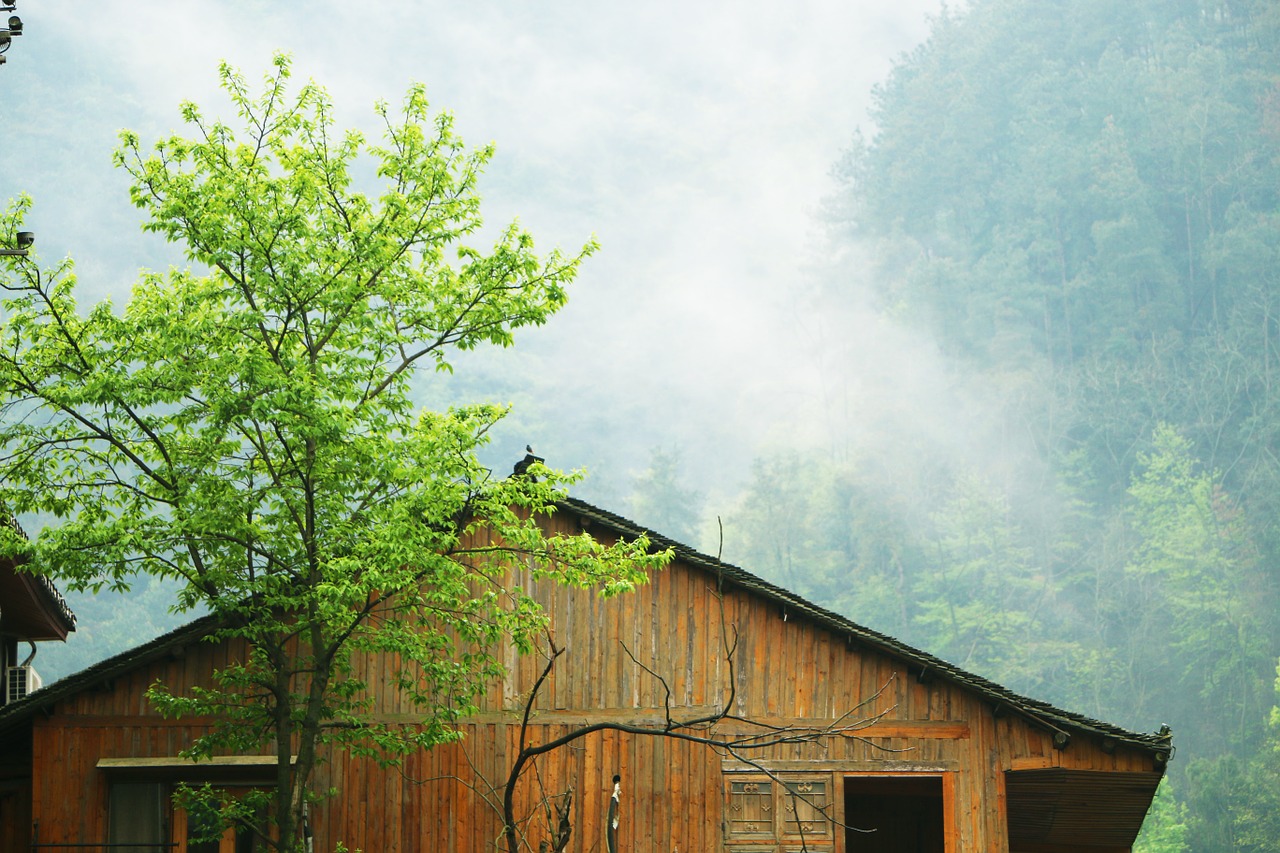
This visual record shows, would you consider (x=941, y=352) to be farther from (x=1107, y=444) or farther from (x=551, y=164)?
(x=551, y=164)

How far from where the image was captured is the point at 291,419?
13508 mm

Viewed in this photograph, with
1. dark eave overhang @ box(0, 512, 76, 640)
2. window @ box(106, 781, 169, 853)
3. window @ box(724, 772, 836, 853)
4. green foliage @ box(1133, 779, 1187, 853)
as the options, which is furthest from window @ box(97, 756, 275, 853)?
green foliage @ box(1133, 779, 1187, 853)

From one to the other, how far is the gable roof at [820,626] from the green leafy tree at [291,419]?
85cm

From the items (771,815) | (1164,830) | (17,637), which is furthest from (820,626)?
(1164,830)

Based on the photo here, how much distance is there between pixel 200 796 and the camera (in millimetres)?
14203

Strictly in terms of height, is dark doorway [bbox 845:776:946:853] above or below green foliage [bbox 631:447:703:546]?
below

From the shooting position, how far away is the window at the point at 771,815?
15.9 m

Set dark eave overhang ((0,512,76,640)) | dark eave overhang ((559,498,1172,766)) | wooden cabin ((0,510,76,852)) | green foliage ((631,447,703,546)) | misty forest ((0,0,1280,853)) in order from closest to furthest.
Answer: dark eave overhang ((559,498,1172,766)) < wooden cabin ((0,510,76,852)) < dark eave overhang ((0,512,76,640)) < misty forest ((0,0,1280,853)) < green foliage ((631,447,703,546))

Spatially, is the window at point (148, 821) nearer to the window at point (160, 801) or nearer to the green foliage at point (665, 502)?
the window at point (160, 801)

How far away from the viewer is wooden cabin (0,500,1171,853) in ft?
51.0

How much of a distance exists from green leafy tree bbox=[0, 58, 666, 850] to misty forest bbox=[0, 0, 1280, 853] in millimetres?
45036

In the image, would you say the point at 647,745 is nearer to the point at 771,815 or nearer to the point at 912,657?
the point at 771,815

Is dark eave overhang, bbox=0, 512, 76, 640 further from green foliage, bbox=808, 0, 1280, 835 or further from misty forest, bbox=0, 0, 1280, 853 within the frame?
green foliage, bbox=808, 0, 1280, 835

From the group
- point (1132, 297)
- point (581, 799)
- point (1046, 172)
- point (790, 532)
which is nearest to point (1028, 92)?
point (1046, 172)
